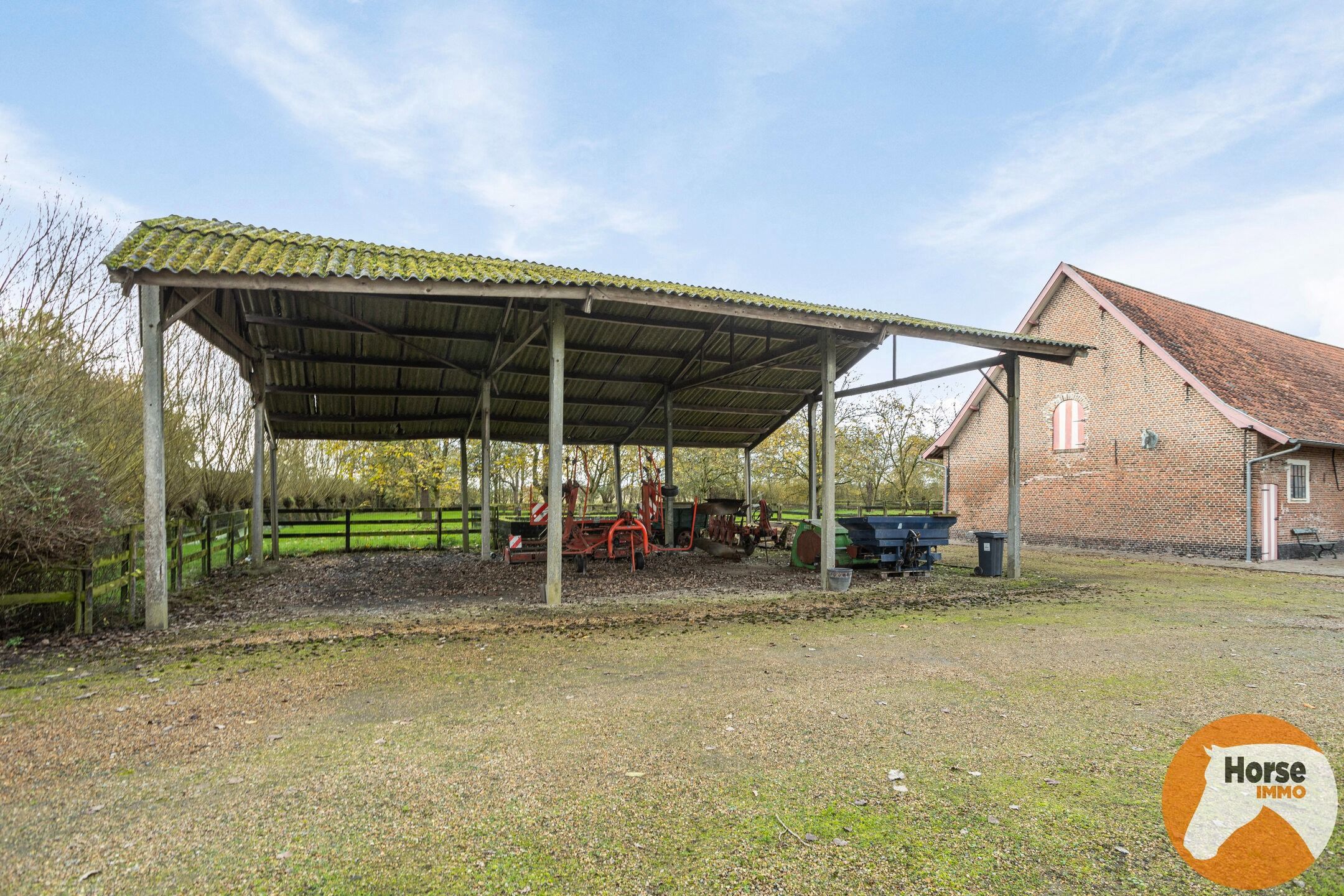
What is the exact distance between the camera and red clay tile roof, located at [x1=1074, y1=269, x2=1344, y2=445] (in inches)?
635

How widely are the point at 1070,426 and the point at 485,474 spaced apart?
15.3m

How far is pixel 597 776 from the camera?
11.5 feet

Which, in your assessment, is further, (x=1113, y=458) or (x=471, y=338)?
(x=1113, y=458)

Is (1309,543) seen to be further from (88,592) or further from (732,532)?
(88,592)

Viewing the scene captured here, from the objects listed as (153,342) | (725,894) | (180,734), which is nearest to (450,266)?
(153,342)

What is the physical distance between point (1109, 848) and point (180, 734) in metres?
5.00

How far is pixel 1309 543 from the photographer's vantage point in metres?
15.8

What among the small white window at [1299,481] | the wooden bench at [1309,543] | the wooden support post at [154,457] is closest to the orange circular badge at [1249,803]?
the wooden support post at [154,457]

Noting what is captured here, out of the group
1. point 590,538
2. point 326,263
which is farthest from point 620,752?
point 590,538

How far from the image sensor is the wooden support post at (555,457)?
8.34 meters

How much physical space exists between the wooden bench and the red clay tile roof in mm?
2207

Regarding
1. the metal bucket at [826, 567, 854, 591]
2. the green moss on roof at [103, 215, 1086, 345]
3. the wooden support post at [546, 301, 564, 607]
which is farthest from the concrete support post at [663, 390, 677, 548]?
the wooden support post at [546, 301, 564, 607]

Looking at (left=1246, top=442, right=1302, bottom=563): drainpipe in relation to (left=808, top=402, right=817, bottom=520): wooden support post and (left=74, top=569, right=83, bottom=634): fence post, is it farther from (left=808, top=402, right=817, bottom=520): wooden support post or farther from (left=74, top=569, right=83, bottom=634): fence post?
(left=74, top=569, right=83, bottom=634): fence post

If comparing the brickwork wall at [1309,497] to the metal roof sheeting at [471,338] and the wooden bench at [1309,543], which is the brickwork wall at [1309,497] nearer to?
the wooden bench at [1309,543]
